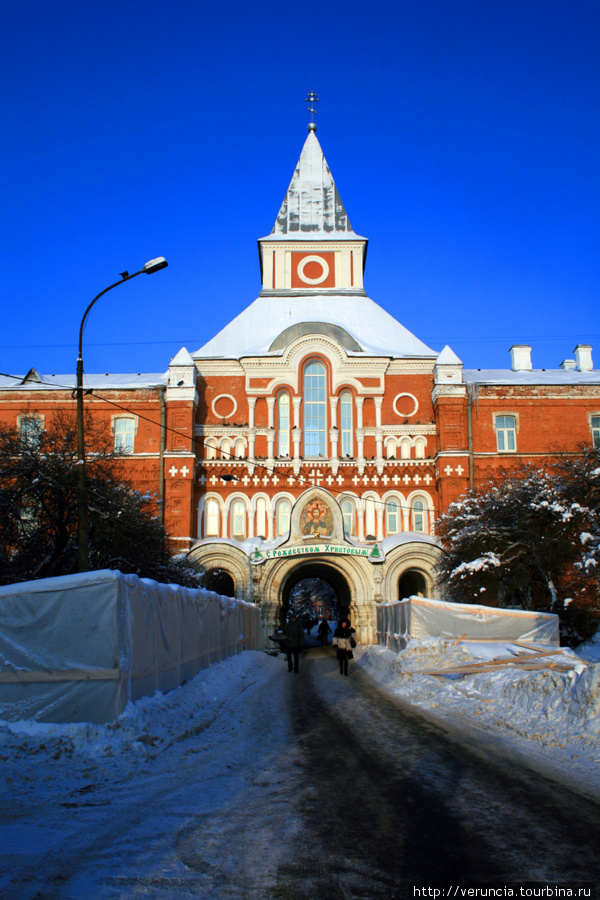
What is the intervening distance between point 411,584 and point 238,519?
11.1 m

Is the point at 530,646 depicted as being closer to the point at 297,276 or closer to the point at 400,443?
the point at 400,443

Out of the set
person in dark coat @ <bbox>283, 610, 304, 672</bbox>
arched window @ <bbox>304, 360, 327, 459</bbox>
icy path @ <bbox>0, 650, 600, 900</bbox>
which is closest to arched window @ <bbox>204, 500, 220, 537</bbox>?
arched window @ <bbox>304, 360, 327, 459</bbox>

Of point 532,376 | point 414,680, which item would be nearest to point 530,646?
point 414,680

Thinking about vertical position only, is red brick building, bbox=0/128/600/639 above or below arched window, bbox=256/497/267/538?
above

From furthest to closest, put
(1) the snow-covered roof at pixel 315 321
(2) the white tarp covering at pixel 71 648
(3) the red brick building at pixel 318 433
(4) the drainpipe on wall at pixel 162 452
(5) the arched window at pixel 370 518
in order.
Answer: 1. (1) the snow-covered roof at pixel 315 321
2. (5) the arched window at pixel 370 518
3. (3) the red brick building at pixel 318 433
4. (4) the drainpipe on wall at pixel 162 452
5. (2) the white tarp covering at pixel 71 648

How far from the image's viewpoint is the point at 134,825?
18.4ft

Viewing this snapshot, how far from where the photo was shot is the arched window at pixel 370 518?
33812mm

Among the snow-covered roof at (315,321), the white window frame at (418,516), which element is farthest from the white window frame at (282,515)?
the snow-covered roof at (315,321)

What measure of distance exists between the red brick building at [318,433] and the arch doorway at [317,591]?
330cm

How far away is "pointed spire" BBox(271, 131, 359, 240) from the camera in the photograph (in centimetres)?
4169

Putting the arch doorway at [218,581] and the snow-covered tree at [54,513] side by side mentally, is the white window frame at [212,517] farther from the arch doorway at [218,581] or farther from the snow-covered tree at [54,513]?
the snow-covered tree at [54,513]

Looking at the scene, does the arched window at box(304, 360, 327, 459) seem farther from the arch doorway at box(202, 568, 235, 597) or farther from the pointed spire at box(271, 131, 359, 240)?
the pointed spire at box(271, 131, 359, 240)

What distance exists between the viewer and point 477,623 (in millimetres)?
18891

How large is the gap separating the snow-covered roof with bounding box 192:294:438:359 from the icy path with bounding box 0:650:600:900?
27.6 m
